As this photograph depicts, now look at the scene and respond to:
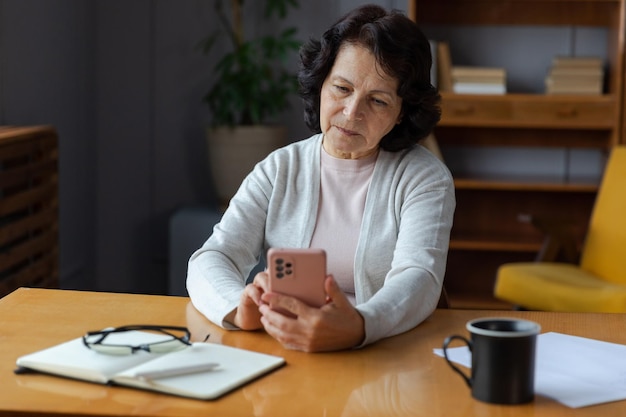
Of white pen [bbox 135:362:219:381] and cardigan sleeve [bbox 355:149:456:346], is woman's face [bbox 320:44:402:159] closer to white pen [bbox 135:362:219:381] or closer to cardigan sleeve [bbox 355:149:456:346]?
cardigan sleeve [bbox 355:149:456:346]

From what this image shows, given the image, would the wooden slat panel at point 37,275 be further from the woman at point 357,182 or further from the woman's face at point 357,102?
the woman's face at point 357,102

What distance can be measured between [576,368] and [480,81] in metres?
3.11

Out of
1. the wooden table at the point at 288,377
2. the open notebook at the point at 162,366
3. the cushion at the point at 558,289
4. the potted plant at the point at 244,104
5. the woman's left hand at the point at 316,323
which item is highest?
the potted plant at the point at 244,104

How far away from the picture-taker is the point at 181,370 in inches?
53.2

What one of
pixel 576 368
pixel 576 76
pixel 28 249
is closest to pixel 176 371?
pixel 576 368

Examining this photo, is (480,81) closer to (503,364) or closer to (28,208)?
(28,208)

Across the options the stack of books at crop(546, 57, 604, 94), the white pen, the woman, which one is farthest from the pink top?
the stack of books at crop(546, 57, 604, 94)

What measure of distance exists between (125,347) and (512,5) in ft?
11.8

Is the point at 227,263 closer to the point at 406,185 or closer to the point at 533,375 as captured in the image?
the point at 406,185

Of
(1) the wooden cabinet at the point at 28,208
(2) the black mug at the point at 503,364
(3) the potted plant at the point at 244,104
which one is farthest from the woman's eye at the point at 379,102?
(3) the potted plant at the point at 244,104

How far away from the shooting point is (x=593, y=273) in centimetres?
388

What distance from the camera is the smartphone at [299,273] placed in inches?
57.6

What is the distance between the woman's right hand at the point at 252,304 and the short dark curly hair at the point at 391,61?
23.0 inches

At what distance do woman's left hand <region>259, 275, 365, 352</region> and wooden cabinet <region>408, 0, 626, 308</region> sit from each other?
2.98 m
